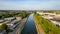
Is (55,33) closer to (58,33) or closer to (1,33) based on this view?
(58,33)

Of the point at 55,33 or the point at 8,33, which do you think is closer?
the point at 55,33

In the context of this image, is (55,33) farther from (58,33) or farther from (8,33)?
(8,33)

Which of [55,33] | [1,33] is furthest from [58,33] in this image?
[1,33]

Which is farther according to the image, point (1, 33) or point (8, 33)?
point (8, 33)

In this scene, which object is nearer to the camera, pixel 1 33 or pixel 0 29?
pixel 1 33

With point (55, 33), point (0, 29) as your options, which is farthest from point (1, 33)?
point (55, 33)

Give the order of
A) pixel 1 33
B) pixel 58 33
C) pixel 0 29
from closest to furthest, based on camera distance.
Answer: pixel 58 33
pixel 1 33
pixel 0 29

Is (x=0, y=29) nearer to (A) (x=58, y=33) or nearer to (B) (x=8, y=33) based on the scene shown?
(B) (x=8, y=33)

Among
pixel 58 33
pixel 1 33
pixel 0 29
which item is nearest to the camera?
pixel 58 33
